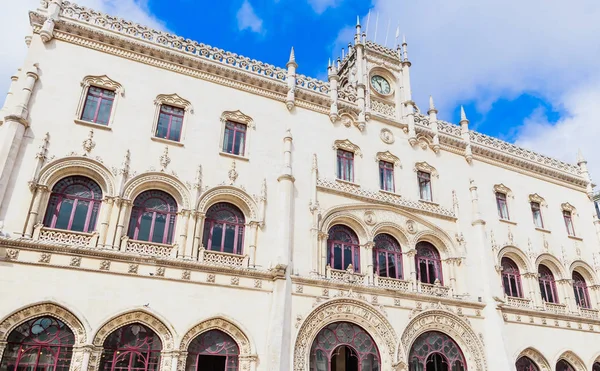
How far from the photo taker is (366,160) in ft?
76.8

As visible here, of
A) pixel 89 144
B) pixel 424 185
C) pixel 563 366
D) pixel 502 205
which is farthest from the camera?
pixel 502 205

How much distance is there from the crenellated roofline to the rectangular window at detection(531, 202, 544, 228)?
13.8 feet

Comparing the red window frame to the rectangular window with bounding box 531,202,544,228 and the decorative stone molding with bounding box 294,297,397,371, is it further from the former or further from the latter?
the rectangular window with bounding box 531,202,544,228

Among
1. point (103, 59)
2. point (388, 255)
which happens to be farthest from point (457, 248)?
point (103, 59)

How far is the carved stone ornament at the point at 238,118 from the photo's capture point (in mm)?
20828

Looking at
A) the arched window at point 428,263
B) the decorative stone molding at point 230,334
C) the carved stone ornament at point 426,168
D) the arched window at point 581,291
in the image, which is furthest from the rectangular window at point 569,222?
the decorative stone molding at point 230,334

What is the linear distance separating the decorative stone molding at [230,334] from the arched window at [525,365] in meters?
14.2

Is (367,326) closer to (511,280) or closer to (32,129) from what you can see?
(511,280)

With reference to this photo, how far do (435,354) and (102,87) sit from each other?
62.1ft

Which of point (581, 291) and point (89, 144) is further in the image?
point (581, 291)

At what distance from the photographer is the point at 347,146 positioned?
23.2 meters

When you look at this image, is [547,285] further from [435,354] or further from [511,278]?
[435,354]

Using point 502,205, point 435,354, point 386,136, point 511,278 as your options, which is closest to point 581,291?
point 511,278

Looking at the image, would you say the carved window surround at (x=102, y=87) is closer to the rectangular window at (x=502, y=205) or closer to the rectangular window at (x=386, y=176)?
the rectangular window at (x=386, y=176)
